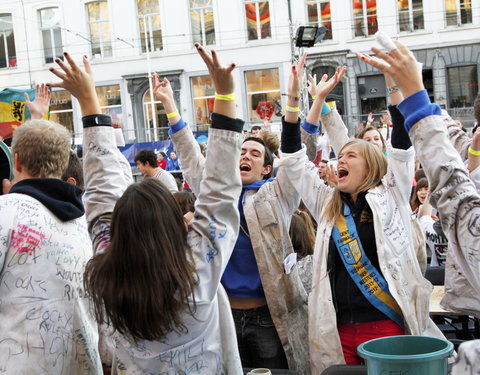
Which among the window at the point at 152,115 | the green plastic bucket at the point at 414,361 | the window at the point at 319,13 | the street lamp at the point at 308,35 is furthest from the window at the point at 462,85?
the green plastic bucket at the point at 414,361

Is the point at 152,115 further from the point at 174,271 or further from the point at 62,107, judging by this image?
the point at 174,271

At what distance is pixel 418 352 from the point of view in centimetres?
208

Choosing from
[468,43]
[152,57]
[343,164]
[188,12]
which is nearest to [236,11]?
[188,12]

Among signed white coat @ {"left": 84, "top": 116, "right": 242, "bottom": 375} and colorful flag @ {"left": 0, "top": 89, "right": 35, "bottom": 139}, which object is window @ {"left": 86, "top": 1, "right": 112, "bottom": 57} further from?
signed white coat @ {"left": 84, "top": 116, "right": 242, "bottom": 375}

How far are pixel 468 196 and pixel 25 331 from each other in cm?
153

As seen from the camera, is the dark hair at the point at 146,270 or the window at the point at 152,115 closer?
the dark hair at the point at 146,270

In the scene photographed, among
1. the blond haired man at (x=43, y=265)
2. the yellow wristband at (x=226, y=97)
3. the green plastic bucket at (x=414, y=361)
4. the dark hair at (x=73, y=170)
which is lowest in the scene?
the green plastic bucket at (x=414, y=361)

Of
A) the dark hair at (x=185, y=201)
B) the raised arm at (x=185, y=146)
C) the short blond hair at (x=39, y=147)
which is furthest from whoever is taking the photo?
the dark hair at (x=185, y=201)

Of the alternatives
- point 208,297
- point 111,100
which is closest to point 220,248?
point 208,297

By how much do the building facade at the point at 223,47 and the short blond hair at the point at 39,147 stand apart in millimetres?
19829

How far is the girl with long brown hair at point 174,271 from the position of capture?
199 cm

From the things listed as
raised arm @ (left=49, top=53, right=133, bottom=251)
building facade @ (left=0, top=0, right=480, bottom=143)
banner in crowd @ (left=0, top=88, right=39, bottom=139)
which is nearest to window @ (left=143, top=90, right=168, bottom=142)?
building facade @ (left=0, top=0, right=480, bottom=143)

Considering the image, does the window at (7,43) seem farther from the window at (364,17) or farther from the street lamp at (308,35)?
the street lamp at (308,35)

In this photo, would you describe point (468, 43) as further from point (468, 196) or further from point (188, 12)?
point (468, 196)
